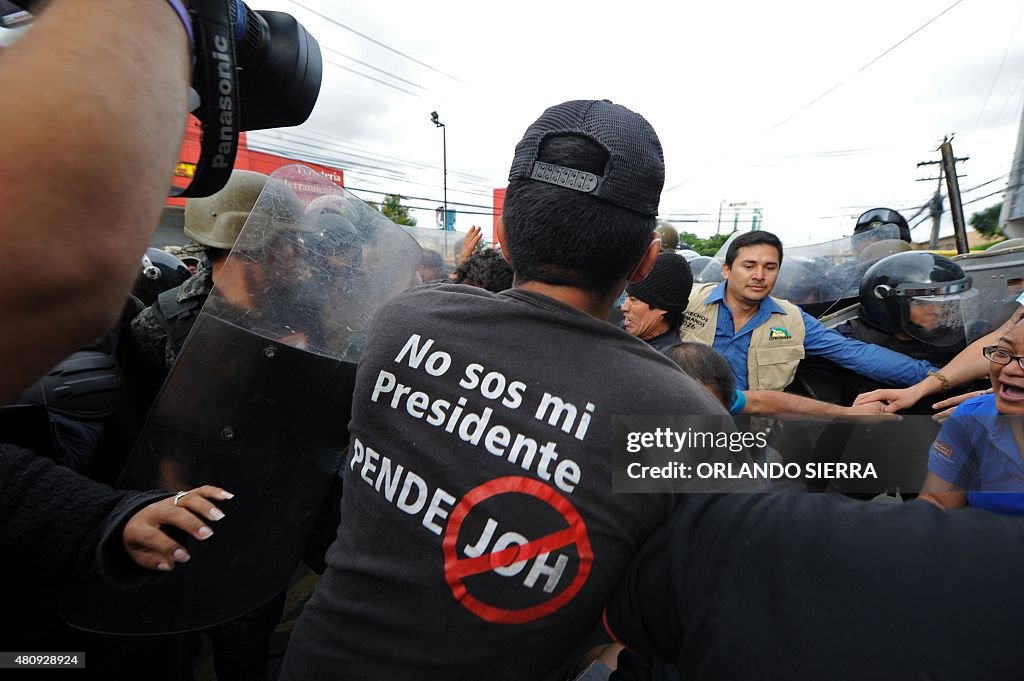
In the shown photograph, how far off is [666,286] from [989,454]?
161cm

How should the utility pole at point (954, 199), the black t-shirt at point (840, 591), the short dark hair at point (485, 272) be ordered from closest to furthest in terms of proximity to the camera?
Answer: the black t-shirt at point (840, 591)
the short dark hair at point (485, 272)
the utility pole at point (954, 199)

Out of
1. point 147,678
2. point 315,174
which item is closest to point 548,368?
point 315,174

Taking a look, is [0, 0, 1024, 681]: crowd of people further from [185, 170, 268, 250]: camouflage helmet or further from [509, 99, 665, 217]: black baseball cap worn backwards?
[185, 170, 268, 250]: camouflage helmet

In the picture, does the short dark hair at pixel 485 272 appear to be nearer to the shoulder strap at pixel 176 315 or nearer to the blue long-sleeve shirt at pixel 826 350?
the shoulder strap at pixel 176 315

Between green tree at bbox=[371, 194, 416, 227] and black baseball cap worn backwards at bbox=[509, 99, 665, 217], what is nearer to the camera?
black baseball cap worn backwards at bbox=[509, 99, 665, 217]

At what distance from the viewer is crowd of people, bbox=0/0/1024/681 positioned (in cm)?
41

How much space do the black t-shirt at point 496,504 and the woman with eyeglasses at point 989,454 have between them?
60 centimetres

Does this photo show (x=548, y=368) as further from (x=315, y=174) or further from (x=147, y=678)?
(x=147, y=678)

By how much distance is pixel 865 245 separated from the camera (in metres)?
6.13

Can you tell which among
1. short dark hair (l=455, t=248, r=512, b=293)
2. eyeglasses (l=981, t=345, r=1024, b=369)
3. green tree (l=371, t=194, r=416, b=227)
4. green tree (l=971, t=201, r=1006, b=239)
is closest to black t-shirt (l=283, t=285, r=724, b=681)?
eyeglasses (l=981, t=345, r=1024, b=369)

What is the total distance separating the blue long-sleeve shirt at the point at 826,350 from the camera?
274 cm

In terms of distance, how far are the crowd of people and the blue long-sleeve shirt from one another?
1.25m

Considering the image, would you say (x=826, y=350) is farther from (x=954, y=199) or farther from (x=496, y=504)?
(x=954, y=199)

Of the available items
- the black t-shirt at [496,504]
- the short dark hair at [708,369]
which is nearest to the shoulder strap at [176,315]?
the black t-shirt at [496,504]
